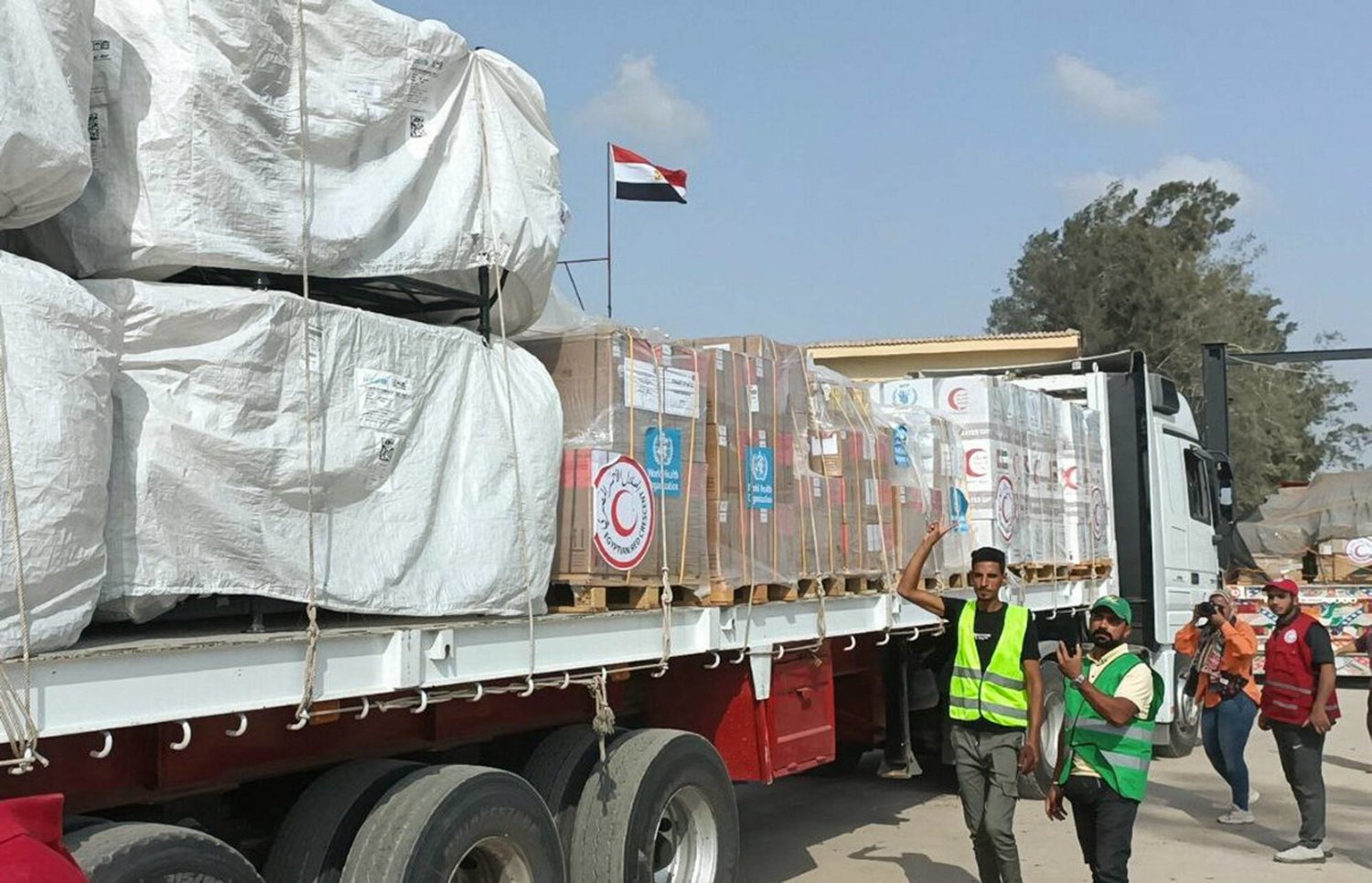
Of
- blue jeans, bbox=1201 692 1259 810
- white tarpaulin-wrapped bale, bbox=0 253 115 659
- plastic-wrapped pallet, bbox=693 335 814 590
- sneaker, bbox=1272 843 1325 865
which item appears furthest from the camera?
blue jeans, bbox=1201 692 1259 810

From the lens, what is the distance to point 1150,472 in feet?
36.1

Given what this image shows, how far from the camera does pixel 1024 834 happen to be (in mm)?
8727

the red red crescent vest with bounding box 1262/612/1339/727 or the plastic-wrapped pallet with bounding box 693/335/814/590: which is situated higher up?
the plastic-wrapped pallet with bounding box 693/335/814/590

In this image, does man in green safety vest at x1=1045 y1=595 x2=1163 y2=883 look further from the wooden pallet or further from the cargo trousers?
the wooden pallet

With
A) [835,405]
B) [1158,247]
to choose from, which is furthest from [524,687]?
[1158,247]

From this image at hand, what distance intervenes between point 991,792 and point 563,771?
202 centimetres

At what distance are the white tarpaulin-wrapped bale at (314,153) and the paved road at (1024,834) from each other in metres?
4.08

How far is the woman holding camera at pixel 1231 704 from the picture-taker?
9188 millimetres

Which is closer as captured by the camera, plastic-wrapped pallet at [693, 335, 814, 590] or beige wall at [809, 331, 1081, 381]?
plastic-wrapped pallet at [693, 335, 814, 590]

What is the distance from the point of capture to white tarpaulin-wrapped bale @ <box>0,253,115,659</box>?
3.28 meters

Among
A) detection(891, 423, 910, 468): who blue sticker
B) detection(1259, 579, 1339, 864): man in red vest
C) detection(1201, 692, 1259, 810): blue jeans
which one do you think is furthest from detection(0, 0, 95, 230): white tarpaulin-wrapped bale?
detection(1201, 692, 1259, 810): blue jeans

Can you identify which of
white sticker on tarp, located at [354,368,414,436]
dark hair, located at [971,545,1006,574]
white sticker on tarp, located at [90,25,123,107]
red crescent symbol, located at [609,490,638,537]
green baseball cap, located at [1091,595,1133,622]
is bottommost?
green baseball cap, located at [1091,595,1133,622]

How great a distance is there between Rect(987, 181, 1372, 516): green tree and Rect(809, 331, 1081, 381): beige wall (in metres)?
19.3

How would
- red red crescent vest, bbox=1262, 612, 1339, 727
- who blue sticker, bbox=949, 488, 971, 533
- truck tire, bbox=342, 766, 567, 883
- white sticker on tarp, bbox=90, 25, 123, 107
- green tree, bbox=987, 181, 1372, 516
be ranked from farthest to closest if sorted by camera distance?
green tree, bbox=987, 181, 1372, 516
who blue sticker, bbox=949, 488, 971, 533
red red crescent vest, bbox=1262, 612, 1339, 727
truck tire, bbox=342, 766, 567, 883
white sticker on tarp, bbox=90, 25, 123, 107
